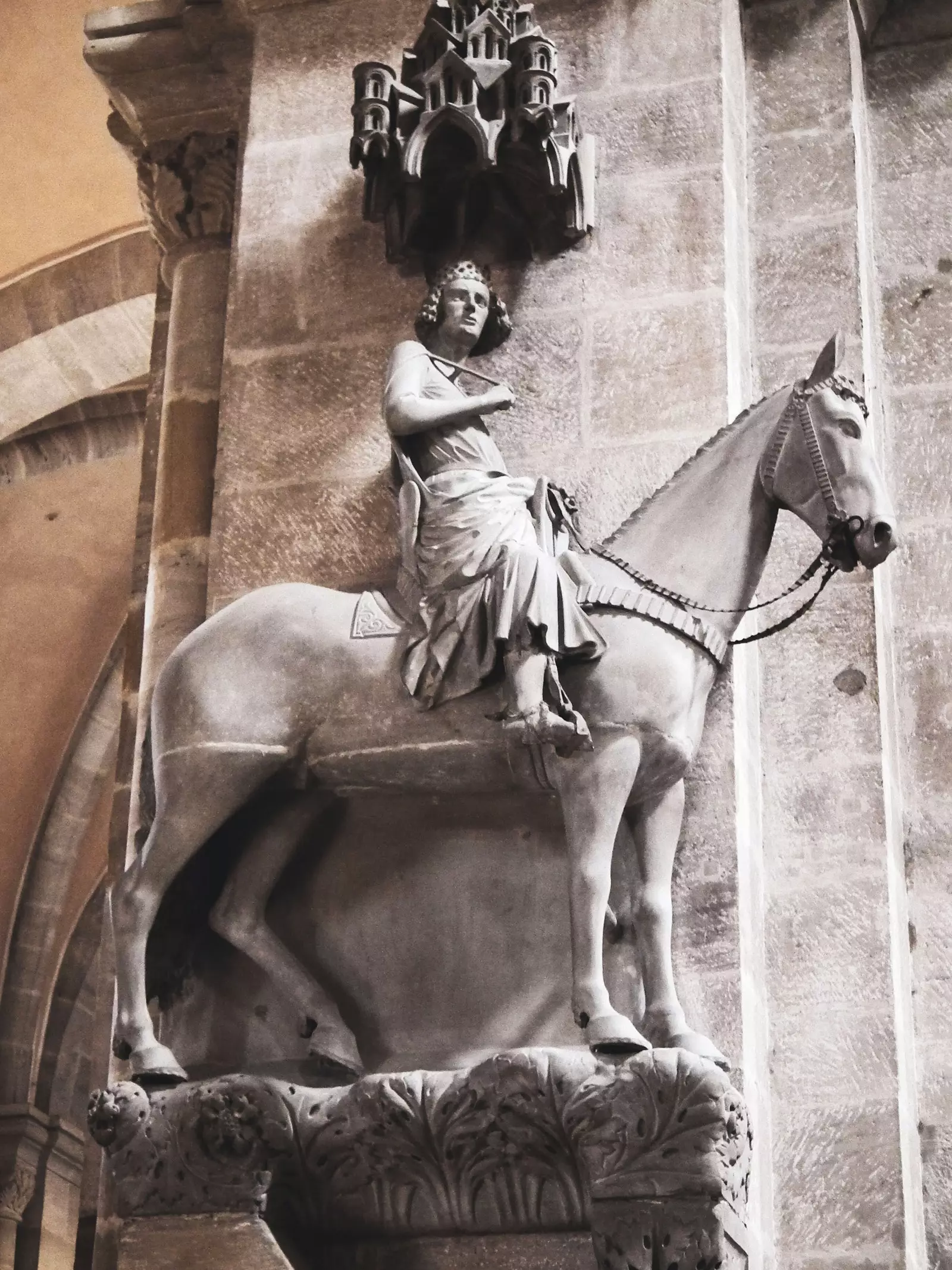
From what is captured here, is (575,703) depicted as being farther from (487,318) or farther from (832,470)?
(487,318)

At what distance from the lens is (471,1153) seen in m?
4.54

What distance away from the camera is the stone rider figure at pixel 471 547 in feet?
15.3

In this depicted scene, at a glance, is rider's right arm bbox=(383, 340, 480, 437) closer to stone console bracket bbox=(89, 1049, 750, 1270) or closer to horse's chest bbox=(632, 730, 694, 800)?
horse's chest bbox=(632, 730, 694, 800)

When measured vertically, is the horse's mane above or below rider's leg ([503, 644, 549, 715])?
above

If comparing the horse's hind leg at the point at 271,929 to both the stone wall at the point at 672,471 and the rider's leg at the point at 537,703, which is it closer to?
Result: the stone wall at the point at 672,471

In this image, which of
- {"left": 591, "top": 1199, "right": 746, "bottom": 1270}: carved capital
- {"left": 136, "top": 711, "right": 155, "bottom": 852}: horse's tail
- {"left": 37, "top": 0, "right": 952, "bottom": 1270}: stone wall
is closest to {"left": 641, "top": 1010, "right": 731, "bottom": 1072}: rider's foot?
{"left": 37, "top": 0, "right": 952, "bottom": 1270}: stone wall

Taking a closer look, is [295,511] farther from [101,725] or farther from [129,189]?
[101,725]

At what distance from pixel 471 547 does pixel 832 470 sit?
81 centimetres

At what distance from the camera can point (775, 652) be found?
545cm

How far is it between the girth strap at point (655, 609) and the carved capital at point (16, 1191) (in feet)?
28.2

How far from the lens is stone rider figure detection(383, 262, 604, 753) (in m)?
4.67

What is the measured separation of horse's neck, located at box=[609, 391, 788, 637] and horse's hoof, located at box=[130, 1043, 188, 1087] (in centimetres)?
150

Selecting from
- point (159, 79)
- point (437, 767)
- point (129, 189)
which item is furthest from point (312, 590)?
point (129, 189)

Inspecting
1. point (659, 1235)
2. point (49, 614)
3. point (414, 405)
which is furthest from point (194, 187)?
point (49, 614)
